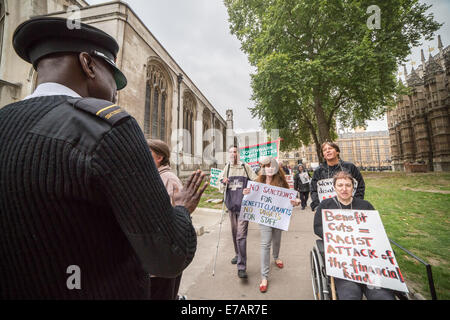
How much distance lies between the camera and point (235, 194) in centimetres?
379

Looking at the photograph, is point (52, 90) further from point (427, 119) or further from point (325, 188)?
point (427, 119)

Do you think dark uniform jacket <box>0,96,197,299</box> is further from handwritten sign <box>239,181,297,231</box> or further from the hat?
handwritten sign <box>239,181,297,231</box>

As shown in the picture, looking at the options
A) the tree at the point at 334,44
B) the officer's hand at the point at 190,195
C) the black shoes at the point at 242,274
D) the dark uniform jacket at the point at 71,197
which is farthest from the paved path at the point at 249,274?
the tree at the point at 334,44

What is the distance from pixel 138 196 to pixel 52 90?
59 cm

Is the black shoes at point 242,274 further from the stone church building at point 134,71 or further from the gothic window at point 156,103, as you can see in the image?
the gothic window at point 156,103

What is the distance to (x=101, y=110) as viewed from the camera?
678mm

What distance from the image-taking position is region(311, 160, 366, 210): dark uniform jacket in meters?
3.05

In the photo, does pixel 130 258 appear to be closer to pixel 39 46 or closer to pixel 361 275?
pixel 39 46

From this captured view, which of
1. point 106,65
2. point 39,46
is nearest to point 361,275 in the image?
point 106,65

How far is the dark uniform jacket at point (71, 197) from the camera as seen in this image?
63 centimetres

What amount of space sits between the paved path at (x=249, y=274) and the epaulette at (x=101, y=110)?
9.21 feet

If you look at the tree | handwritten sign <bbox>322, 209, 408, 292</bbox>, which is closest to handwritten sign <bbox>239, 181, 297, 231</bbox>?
handwritten sign <bbox>322, 209, 408, 292</bbox>

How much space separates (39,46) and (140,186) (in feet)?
2.98

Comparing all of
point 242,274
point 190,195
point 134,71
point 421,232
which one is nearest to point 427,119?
point 421,232
